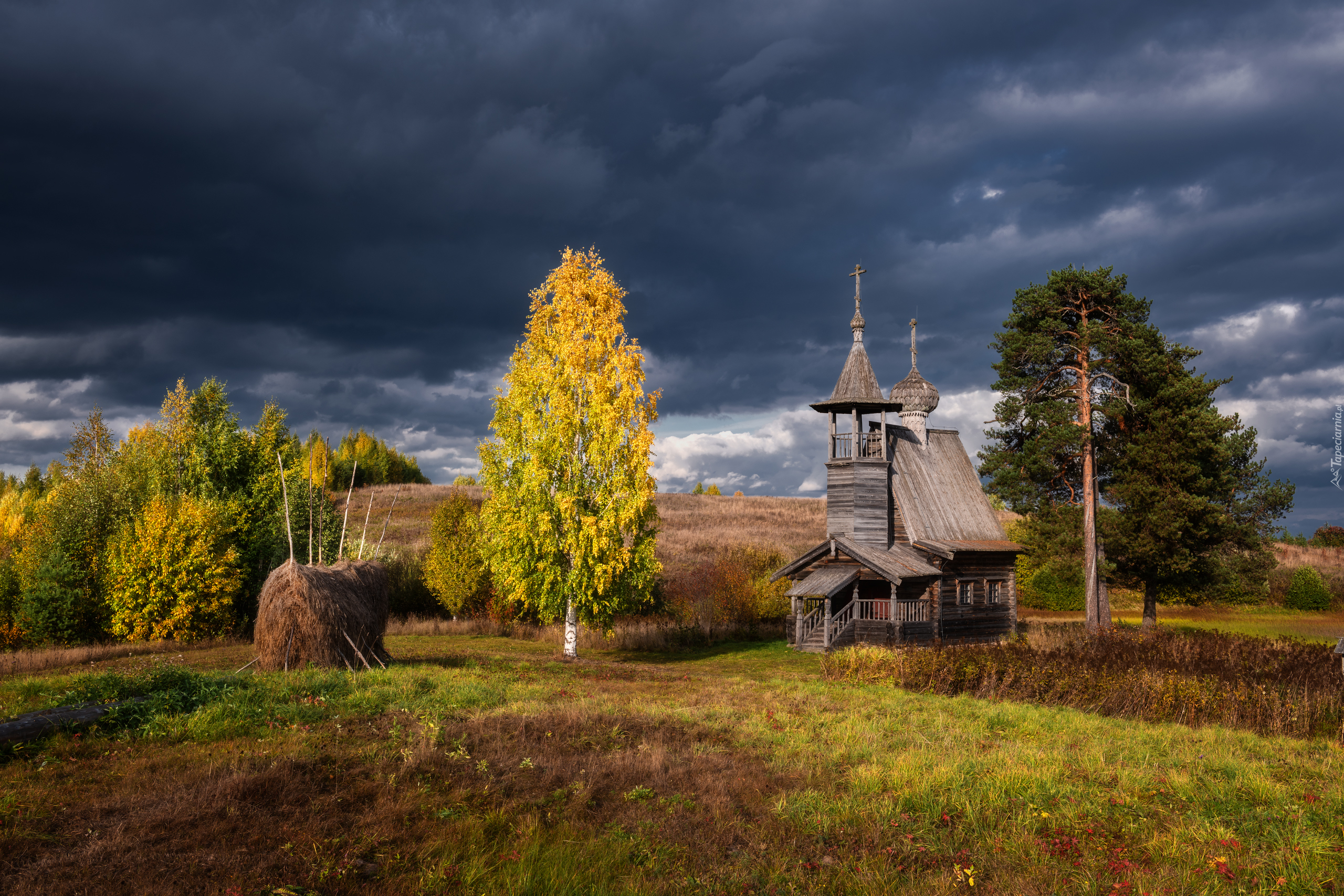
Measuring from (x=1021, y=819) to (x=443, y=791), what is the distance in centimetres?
652

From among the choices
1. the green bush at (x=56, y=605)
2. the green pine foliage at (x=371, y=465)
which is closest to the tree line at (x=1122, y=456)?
the green bush at (x=56, y=605)

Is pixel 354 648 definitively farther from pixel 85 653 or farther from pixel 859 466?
pixel 859 466

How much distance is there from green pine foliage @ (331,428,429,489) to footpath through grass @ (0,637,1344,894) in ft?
250

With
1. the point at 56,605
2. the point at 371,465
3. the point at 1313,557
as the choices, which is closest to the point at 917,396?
the point at 56,605

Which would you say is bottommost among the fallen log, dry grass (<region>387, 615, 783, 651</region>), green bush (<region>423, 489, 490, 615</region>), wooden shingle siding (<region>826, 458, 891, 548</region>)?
dry grass (<region>387, 615, 783, 651</region>)

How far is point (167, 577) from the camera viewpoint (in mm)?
24734

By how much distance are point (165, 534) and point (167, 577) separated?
141 centimetres

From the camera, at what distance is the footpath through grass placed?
264 inches

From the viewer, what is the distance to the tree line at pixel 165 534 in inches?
974

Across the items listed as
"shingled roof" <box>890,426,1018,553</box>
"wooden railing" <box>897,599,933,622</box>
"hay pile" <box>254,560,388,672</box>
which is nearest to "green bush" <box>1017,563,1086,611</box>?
"shingled roof" <box>890,426,1018,553</box>

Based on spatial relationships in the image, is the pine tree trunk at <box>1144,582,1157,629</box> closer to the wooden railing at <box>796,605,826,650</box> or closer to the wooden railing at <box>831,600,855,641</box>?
the wooden railing at <box>831,600,855,641</box>

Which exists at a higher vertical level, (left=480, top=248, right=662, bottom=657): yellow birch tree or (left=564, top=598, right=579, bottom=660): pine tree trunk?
(left=480, top=248, right=662, bottom=657): yellow birch tree

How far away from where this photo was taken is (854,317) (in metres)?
32.7

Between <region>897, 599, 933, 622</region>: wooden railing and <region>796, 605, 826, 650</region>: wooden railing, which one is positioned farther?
<region>897, 599, 933, 622</region>: wooden railing
